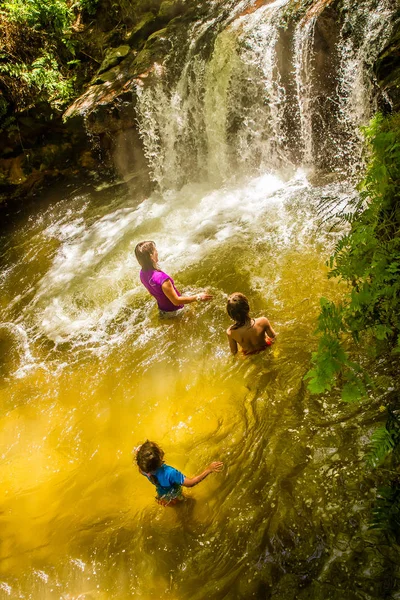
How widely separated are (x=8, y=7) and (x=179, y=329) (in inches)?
449

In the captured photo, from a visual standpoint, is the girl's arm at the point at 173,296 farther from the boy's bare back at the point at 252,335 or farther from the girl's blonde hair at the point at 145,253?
the boy's bare back at the point at 252,335

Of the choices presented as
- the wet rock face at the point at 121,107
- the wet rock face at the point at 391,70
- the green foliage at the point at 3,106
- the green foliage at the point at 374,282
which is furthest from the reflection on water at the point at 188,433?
the green foliage at the point at 3,106

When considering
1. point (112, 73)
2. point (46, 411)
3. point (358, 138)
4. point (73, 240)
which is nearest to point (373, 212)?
point (46, 411)

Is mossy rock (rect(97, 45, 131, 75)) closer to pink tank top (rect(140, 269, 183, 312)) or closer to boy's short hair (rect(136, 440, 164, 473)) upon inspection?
pink tank top (rect(140, 269, 183, 312))

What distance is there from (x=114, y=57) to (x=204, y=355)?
10161mm

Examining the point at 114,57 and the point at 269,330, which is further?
the point at 114,57

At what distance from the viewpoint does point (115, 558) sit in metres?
3.02

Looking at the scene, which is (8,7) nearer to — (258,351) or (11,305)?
(11,305)

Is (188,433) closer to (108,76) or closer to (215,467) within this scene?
(215,467)

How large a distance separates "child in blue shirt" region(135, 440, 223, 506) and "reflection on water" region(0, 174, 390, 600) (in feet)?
0.69

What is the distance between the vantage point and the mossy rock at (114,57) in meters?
10.5

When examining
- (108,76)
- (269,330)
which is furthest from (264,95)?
(269,330)

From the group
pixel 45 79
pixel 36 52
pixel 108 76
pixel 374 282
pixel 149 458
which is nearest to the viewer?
pixel 374 282

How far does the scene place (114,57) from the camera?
1052 cm
